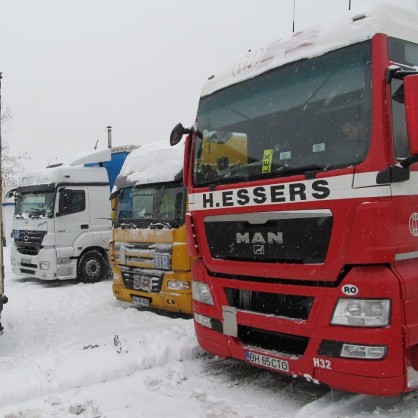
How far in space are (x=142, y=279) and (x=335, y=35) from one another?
4885 millimetres

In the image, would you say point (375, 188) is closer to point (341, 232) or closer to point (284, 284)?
point (341, 232)

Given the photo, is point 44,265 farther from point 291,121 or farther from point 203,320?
point 291,121

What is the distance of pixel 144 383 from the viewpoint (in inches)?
180

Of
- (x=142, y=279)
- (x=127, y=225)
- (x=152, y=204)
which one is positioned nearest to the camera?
(x=142, y=279)

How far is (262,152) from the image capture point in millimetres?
4109

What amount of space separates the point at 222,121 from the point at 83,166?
7605 mm

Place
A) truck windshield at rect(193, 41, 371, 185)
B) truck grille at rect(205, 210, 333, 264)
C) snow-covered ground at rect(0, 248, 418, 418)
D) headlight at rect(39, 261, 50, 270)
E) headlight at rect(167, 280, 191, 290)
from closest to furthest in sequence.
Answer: truck windshield at rect(193, 41, 371, 185) → truck grille at rect(205, 210, 333, 264) → snow-covered ground at rect(0, 248, 418, 418) → headlight at rect(167, 280, 191, 290) → headlight at rect(39, 261, 50, 270)

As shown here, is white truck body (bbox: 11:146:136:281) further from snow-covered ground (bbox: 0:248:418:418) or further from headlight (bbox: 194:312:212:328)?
headlight (bbox: 194:312:212:328)

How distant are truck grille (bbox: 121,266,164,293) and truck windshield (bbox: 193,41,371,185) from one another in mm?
2769

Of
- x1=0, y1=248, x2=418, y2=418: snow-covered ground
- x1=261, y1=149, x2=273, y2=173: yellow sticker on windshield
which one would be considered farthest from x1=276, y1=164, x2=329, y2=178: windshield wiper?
x1=0, y1=248, x2=418, y2=418: snow-covered ground

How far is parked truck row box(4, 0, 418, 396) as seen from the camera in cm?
335

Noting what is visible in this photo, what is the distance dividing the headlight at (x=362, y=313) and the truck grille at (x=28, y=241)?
869cm

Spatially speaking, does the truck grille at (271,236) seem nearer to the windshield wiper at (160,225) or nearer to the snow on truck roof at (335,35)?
the snow on truck roof at (335,35)

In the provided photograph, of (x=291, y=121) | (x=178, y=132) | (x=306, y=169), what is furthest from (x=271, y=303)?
(x=178, y=132)
